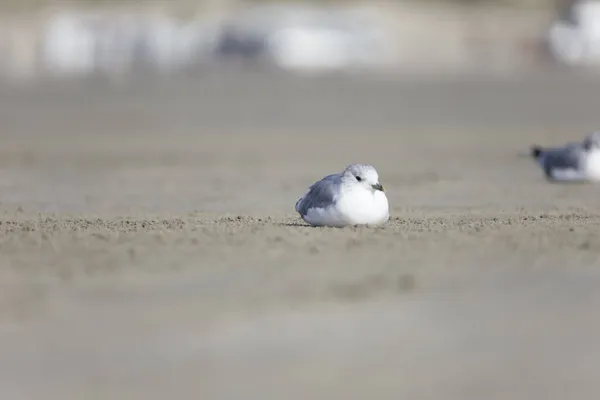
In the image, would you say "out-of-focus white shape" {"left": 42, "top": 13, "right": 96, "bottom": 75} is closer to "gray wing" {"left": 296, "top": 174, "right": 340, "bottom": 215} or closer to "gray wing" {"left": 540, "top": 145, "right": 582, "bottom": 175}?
"gray wing" {"left": 540, "top": 145, "right": 582, "bottom": 175}

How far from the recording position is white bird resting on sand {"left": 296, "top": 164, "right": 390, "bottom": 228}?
877 cm

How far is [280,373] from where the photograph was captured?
5.64 meters

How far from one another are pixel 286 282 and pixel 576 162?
5959 mm

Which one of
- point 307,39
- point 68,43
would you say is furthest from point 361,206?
point 307,39

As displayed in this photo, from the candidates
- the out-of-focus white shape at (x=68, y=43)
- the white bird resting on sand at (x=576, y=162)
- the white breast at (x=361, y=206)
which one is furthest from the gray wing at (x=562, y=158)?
the out-of-focus white shape at (x=68, y=43)

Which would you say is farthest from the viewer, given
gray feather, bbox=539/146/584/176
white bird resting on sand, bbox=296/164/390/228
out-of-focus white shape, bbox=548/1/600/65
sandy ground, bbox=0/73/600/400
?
out-of-focus white shape, bbox=548/1/600/65

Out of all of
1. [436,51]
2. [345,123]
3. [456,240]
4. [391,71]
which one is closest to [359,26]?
Result: [436,51]

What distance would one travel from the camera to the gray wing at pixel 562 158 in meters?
12.8

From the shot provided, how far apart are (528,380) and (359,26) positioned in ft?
177

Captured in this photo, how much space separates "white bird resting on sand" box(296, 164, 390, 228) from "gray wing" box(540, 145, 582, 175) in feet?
13.3

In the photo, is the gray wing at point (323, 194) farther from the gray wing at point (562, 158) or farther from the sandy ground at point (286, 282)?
the gray wing at point (562, 158)

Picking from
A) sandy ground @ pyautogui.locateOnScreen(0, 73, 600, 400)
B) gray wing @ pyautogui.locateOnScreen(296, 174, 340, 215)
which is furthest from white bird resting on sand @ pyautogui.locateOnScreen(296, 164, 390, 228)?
sandy ground @ pyautogui.locateOnScreen(0, 73, 600, 400)

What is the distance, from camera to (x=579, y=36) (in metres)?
60.4

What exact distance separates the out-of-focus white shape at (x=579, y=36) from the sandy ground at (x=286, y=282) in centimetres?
4074
